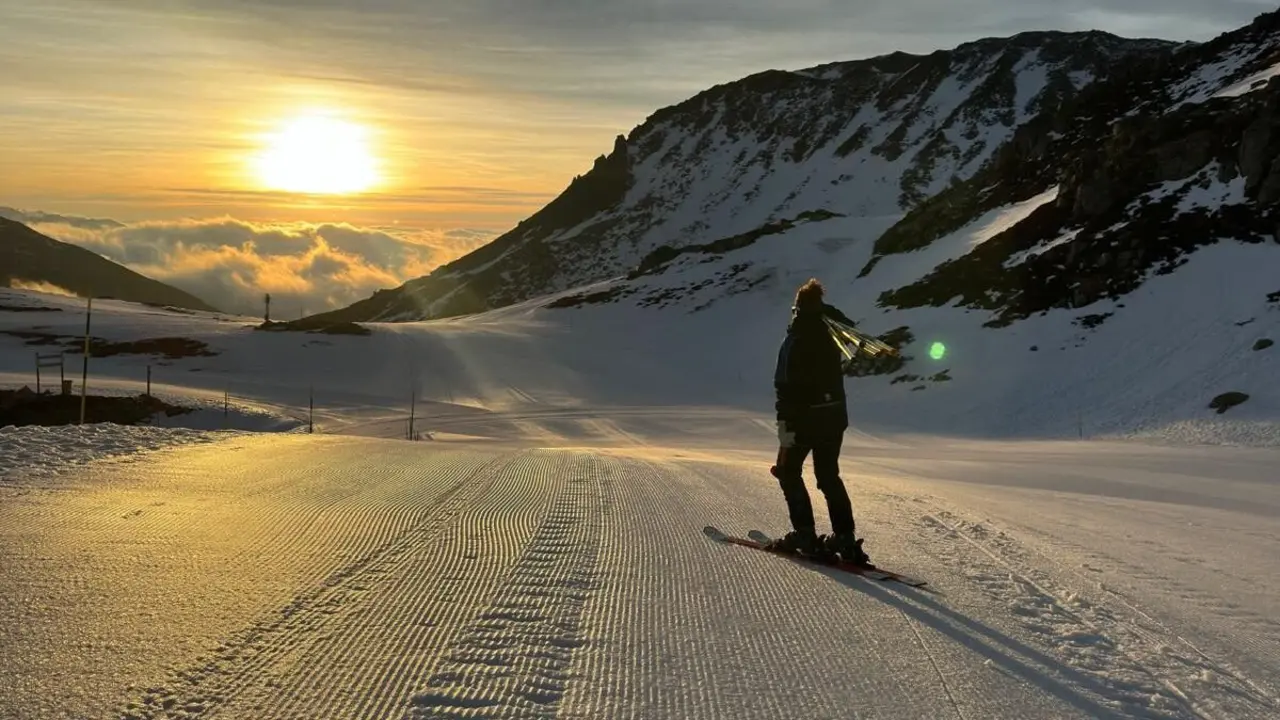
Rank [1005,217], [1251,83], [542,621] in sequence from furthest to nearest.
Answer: [1005,217]
[1251,83]
[542,621]

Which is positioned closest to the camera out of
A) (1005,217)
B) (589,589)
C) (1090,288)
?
(589,589)

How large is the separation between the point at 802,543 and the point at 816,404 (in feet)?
3.44

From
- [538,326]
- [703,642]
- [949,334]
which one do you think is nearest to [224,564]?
[703,642]

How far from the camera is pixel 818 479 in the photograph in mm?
6328

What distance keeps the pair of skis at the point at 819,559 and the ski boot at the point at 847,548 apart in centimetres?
4

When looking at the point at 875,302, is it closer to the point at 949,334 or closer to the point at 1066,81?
the point at 949,334

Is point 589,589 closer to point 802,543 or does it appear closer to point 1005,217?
point 802,543

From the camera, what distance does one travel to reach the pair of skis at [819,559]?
584 centimetres

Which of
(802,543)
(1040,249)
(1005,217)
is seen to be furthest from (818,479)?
(1005,217)

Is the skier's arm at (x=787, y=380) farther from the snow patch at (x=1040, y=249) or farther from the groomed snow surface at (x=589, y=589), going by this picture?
the snow patch at (x=1040, y=249)

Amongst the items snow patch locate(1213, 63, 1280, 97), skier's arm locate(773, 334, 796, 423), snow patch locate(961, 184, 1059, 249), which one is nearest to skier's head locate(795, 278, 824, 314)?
skier's arm locate(773, 334, 796, 423)

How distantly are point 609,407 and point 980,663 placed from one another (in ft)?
133

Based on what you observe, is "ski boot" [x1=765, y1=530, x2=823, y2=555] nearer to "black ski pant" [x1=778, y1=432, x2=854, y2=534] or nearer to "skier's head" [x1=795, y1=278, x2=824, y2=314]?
"black ski pant" [x1=778, y1=432, x2=854, y2=534]

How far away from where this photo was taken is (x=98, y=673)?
11.7ft
